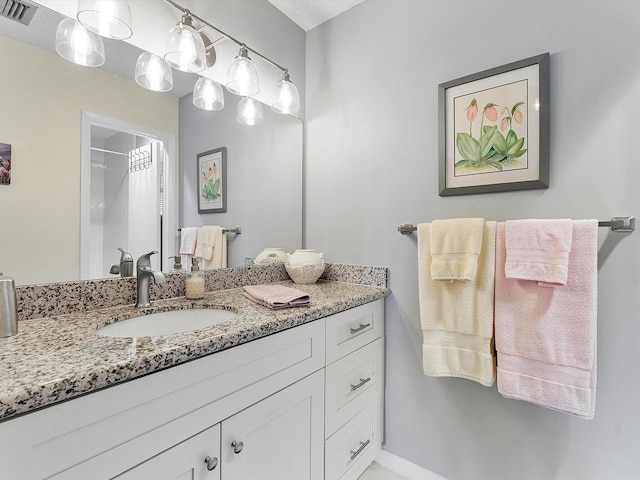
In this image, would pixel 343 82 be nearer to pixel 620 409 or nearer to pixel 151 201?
pixel 151 201

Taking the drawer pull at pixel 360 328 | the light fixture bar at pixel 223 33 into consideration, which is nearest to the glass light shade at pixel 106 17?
the light fixture bar at pixel 223 33

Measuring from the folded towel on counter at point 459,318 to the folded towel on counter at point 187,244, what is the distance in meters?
0.97

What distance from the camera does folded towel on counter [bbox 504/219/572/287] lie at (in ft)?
3.44

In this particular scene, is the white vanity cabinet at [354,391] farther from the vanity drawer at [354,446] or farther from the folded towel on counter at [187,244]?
the folded towel on counter at [187,244]

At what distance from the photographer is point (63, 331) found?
2.74 ft

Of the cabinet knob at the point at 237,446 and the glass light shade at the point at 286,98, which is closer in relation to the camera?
the cabinet knob at the point at 237,446

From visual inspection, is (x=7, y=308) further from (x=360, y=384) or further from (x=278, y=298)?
(x=360, y=384)

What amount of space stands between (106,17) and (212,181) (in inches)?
26.0

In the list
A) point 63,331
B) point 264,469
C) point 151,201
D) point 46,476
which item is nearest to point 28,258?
point 63,331

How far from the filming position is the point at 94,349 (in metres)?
0.71

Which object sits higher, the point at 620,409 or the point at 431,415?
the point at 620,409

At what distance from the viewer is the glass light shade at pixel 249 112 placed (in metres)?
1.59

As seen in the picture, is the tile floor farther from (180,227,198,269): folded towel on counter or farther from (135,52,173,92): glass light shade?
(135,52,173,92): glass light shade

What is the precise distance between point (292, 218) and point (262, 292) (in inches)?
27.2
